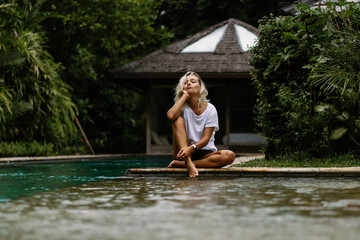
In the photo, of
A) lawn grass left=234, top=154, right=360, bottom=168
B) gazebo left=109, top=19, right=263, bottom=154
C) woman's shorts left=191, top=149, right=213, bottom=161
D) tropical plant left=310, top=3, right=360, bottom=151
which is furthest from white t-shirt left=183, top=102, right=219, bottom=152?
gazebo left=109, top=19, right=263, bottom=154

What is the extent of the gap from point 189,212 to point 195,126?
3.46 m

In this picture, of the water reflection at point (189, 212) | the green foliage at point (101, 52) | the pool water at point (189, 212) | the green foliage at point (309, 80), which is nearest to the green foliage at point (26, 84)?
the green foliage at point (101, 52)

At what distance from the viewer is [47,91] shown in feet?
49.3

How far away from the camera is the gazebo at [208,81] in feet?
60.6

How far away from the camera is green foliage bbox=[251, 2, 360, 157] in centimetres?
852

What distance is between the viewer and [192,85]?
7.38 m

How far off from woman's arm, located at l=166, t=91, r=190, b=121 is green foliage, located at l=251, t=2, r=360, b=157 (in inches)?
85.3

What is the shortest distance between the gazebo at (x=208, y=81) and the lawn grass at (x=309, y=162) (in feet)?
30.7

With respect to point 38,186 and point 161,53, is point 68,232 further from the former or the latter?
point 161,53

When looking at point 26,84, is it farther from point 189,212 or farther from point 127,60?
point 189,212

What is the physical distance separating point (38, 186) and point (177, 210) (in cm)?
328

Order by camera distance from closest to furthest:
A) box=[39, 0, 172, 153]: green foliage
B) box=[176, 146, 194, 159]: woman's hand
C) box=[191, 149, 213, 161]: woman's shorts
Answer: box=[176, 146, 194, 159]: woman's hand
box=[191, 149, 213, 161]: woman's shorts
box=[39, 0, 172, 153]: green foliage

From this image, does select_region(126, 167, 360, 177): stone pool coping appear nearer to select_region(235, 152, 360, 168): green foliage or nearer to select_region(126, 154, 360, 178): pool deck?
select_region(126, 154, 360, 178): pool deck

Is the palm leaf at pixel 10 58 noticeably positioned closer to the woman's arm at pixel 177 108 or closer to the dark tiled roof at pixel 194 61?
the dark tiled roof at pixel 194 61
